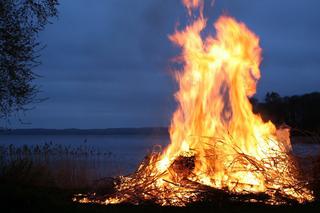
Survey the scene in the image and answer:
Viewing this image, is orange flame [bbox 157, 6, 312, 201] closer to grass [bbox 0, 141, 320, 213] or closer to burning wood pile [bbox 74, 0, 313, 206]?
burning wood pile [bbox 74, 0, 313, 206]

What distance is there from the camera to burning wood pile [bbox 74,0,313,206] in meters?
10.1

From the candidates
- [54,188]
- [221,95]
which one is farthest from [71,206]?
[221,95]

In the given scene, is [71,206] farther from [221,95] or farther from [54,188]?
[221,95]

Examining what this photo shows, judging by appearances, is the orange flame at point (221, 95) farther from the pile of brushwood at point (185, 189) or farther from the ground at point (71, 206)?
the ground at point (71, 206)

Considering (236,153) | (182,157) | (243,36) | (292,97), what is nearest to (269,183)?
(236,153)

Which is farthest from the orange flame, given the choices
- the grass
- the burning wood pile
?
the grass

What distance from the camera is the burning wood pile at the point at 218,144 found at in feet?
33.3

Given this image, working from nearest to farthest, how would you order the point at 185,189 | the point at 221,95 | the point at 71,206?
the point at 71,206
the point at 185,189
the point at 221,95

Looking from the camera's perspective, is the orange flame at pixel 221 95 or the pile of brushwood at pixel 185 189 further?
the orange flame at pixel 221 95

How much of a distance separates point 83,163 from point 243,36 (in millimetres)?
7115

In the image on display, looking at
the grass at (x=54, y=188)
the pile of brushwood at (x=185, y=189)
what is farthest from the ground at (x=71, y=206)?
the pile of brushwood at (x=185, y=189)

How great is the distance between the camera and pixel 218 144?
11.1 m

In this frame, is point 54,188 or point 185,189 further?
point 54,188

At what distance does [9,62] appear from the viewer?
41.2ft
